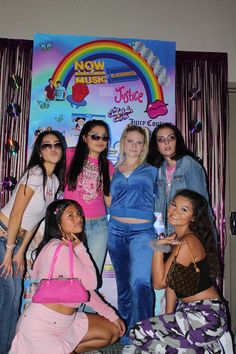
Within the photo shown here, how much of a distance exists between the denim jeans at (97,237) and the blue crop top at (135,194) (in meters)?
0.15

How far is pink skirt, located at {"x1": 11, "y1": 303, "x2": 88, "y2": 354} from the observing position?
7.47 ft

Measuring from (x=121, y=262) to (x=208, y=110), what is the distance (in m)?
1.70

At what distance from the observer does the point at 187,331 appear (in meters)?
2.38

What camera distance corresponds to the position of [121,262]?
317 centimetres

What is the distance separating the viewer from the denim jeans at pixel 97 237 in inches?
125

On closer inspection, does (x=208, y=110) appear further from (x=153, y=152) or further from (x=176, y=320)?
(x=176, y=320)

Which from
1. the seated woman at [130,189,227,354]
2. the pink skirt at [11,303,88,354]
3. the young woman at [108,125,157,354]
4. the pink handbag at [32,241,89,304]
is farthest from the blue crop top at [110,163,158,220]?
the pink skirt at [11,303,88,354]

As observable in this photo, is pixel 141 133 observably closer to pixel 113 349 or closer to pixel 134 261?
pixel 134 261

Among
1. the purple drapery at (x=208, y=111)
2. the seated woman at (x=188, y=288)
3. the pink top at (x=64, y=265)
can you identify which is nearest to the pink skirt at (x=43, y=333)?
the pink top at (x=64, y=265)

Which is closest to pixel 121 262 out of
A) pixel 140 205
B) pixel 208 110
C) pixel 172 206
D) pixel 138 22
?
pixel 140 205

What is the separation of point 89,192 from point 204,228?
3.38 feet

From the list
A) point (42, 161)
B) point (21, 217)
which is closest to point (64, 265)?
point (21, 217)

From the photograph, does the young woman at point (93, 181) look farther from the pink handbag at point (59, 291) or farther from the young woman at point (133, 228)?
the pink handbag at point (59, 291)

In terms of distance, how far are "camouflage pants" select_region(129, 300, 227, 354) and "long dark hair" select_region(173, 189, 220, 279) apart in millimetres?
286
